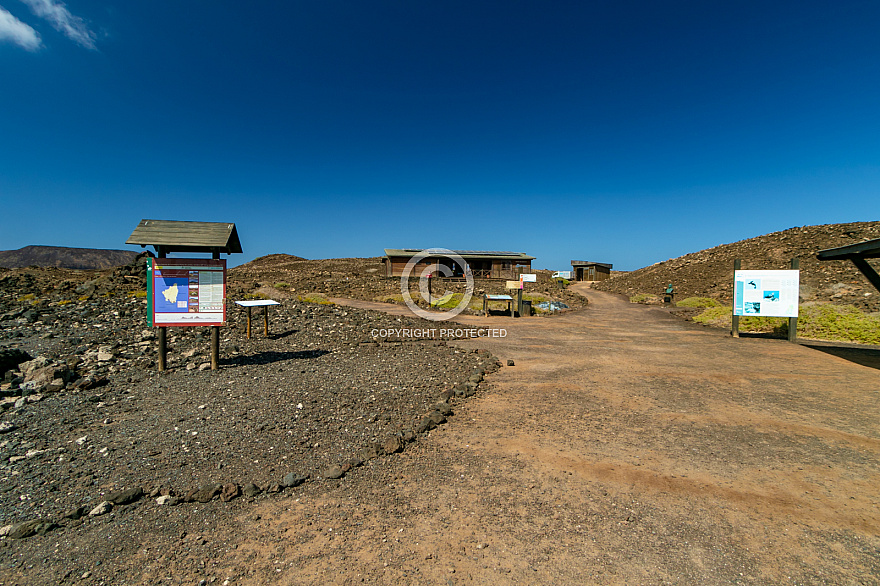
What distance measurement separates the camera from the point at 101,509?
3.80m

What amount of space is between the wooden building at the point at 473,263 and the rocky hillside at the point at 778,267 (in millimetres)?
10990

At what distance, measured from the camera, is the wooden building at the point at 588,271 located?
58625 millimetres

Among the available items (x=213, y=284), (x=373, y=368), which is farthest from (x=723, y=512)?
(x=213, y=284)

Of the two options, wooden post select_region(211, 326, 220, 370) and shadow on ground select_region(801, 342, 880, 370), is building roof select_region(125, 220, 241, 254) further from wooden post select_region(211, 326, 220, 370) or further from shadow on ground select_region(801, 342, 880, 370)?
shadow on ground select_region(801, 342, 880, 370)

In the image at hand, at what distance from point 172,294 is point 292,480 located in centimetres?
696

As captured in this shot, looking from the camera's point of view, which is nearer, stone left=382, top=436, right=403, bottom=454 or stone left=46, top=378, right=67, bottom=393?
stone left=382, top=436, right=403, bottom=454

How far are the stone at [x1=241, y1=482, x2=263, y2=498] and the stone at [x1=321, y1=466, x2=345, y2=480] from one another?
2.31 feet

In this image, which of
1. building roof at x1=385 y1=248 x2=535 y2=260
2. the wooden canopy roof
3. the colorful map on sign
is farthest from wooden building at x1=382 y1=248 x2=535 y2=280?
the colorful map on sign

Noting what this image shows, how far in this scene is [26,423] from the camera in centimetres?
588

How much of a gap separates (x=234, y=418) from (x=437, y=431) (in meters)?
3.29

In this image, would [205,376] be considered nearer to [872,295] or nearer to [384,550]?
[384,550]

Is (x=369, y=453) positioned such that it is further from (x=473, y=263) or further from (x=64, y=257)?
(x=64, y=257)

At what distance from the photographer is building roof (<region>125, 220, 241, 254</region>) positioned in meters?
8.98

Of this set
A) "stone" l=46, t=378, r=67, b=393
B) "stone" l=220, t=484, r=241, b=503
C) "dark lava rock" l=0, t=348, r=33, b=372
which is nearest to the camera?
"stone" l=220, t=484, r=241, b=503
